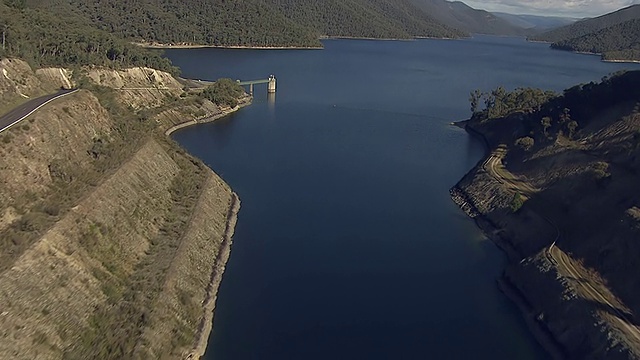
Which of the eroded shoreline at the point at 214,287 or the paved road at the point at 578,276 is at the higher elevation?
the paved road at the point at 578,276

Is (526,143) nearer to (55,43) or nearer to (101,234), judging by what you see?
(101,234)

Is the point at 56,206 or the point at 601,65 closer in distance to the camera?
the point at 56,206

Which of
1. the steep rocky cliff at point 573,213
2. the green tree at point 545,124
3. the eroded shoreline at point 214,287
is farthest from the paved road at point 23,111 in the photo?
the green tree at point 545,124

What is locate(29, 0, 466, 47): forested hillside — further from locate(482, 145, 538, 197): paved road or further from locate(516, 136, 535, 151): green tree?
locate(516, 136, 535, 151): green tree

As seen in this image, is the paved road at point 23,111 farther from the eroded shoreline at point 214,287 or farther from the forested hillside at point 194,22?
the forested hillside at point 194,22

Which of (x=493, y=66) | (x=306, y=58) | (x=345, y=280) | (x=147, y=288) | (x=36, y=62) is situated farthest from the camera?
(x=493, y=66)

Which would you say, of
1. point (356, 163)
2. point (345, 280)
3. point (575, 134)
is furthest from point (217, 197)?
point (575, 134)

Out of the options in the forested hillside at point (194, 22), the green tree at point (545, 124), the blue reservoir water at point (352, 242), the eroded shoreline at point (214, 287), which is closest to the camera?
the eroded shoreline at point (214, 287)

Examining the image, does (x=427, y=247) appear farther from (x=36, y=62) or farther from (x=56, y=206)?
(x=36, y=62)
